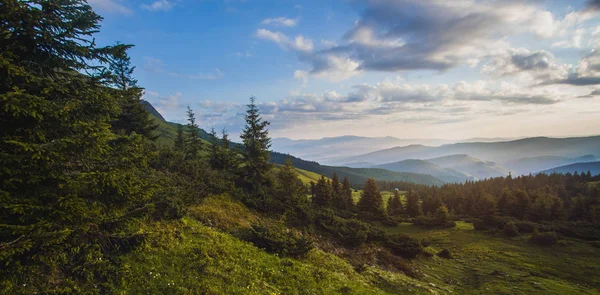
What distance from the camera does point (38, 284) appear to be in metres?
7.96

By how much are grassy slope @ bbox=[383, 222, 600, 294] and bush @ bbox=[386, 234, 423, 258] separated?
1.08 m

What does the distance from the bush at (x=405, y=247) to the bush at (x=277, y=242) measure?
1399 centimetres

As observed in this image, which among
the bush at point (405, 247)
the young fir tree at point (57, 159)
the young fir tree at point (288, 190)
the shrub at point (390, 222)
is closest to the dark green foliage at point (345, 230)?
the bush at point (405, 247)

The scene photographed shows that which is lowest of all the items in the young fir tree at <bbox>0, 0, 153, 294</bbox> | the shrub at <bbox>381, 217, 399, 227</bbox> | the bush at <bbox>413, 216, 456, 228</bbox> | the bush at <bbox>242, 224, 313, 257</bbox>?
the shrub at <bbox>381, 217, 399, 227</bbox>

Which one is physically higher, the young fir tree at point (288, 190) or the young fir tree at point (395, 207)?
the young fir tree at point (288, 190)

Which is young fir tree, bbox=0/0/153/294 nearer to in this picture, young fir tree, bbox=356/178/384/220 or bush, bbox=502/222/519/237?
bush, bbox=502/222/519/237

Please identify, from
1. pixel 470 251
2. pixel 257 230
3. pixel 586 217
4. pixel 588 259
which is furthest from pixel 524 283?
pixel 586 217

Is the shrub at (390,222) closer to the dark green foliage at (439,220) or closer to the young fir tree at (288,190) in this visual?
the dark green foliage at (439,220)

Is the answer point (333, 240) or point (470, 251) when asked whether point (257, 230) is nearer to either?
point (333, 240)

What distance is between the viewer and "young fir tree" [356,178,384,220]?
194 ft

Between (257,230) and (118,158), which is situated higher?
(118,158)

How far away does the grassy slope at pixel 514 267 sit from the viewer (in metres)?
20.9

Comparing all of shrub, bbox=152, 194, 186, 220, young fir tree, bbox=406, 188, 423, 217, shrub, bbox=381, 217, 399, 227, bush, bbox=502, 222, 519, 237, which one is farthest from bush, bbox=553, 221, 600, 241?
shrub, bbox=152, 194, 186, 220

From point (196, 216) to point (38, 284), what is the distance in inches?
449
